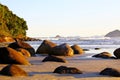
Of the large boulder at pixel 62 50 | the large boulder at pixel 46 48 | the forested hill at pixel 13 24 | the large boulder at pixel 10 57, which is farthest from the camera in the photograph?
the forested hill at pixel 13 24

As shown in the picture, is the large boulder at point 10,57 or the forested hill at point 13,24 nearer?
the large boulder at point 10,57

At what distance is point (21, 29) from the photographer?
14425cm

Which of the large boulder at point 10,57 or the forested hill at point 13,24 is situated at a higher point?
the forested hill at point 13,24

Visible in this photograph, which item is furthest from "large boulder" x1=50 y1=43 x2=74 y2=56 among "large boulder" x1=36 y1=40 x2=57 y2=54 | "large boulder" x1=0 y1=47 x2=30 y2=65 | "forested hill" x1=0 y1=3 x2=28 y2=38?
→ "forested hill" x1=0 y1=3 x2=28 y2=38

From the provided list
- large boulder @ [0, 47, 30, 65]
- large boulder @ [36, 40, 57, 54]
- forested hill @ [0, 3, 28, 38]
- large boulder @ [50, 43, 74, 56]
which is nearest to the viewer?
large boulder @ [0, 47, 30, 65]

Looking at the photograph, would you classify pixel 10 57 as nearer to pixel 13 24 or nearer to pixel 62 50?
pixel 62 50

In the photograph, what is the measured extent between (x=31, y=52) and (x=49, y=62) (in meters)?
8.94

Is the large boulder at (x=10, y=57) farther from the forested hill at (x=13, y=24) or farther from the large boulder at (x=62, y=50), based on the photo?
the forested hill at (x=13, y=24)

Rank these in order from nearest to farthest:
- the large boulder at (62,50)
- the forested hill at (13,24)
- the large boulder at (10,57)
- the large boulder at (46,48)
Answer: the large boulder at (10,57), the large boulder at (62,50), the large boulder at (46,48), the forested hill at (13,24)

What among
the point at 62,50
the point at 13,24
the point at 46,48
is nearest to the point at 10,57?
the point at 62,50

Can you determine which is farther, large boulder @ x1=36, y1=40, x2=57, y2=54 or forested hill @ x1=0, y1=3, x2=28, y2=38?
forested hill @ x1=0, y1=3, x2=28, y2=38

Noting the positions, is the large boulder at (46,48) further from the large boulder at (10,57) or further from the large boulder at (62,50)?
the large boulder at (10,57)

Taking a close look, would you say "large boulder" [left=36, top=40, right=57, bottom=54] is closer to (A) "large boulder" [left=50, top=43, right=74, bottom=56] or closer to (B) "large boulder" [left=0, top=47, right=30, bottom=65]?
(A) "large boulder" [left=50, top=43, right=74, bottom=56]

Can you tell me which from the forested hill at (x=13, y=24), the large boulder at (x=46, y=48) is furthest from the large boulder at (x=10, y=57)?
the forested hill at (x=13, y=24)
